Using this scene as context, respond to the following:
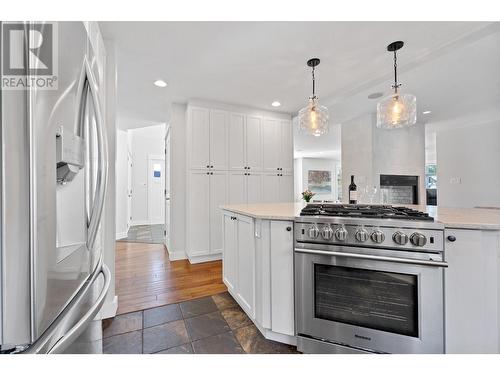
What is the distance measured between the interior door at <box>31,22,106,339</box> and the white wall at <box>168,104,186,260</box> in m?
2.58

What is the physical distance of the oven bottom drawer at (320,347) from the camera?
48.8 inches

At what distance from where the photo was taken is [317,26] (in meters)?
1.76

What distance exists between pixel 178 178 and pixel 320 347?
2.84 metres

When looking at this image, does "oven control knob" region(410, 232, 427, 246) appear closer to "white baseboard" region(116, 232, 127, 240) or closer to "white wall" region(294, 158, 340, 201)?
"white baseboard" region(116, 232, 127, 240)

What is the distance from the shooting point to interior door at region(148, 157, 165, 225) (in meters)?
6.41

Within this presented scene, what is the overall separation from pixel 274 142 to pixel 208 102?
1.28 meters

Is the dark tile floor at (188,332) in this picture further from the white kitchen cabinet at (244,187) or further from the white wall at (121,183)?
the white wall at (121,183)

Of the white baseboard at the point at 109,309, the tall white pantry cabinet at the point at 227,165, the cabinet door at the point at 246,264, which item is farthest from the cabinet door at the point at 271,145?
the white baseboard at the point at 109,309

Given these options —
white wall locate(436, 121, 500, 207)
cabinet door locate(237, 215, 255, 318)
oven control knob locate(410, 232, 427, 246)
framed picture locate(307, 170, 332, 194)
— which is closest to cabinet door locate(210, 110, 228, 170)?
cabinet door locate(237, 215, 255, 318)

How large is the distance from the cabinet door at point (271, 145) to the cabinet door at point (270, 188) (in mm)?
122

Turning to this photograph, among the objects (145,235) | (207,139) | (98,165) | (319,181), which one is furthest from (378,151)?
(319,181)

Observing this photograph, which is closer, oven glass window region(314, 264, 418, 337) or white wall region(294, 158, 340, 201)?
oven glass window region(314, 264, 418, 337)

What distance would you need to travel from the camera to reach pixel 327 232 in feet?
4.15
